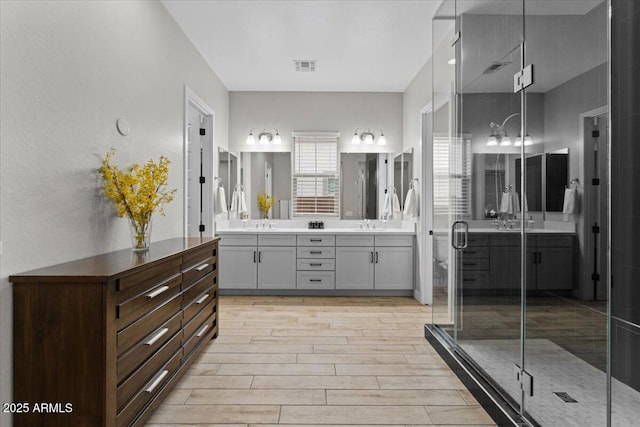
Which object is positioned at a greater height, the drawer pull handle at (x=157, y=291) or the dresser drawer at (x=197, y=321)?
the drawer pull handle at (x=157, y=291)

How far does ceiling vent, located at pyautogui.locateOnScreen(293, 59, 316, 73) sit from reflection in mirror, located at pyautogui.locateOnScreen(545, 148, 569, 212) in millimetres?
3190

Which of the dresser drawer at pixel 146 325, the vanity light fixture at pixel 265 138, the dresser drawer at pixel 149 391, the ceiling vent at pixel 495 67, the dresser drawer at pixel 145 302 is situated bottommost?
the dresser drawer at pixel 149 391

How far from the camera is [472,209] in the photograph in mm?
2627

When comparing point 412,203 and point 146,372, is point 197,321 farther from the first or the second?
point 412,203

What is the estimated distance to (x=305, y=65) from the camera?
15.2ft

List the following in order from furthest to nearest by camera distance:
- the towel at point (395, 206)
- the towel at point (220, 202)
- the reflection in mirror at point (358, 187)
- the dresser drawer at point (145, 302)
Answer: the reflection in mirror at point (358, 187), the towel at point (395, 206), the towel at point (220, 202), the dresser drawer at point (145, 302)

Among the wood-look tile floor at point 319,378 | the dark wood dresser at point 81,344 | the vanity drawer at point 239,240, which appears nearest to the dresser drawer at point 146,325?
the dark wood dresser at point 81,344

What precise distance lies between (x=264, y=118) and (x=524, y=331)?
175 inches

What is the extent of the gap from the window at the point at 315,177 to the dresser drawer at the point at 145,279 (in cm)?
332

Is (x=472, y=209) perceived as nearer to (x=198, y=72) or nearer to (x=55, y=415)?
(x=55, y=415)

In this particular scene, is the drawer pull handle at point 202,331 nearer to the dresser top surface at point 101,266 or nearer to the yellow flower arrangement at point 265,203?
the dresser top surface at point 101,266

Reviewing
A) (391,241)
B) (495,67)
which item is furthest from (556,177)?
(391,241)

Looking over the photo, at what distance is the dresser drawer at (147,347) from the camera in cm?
182

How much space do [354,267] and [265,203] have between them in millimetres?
1521
